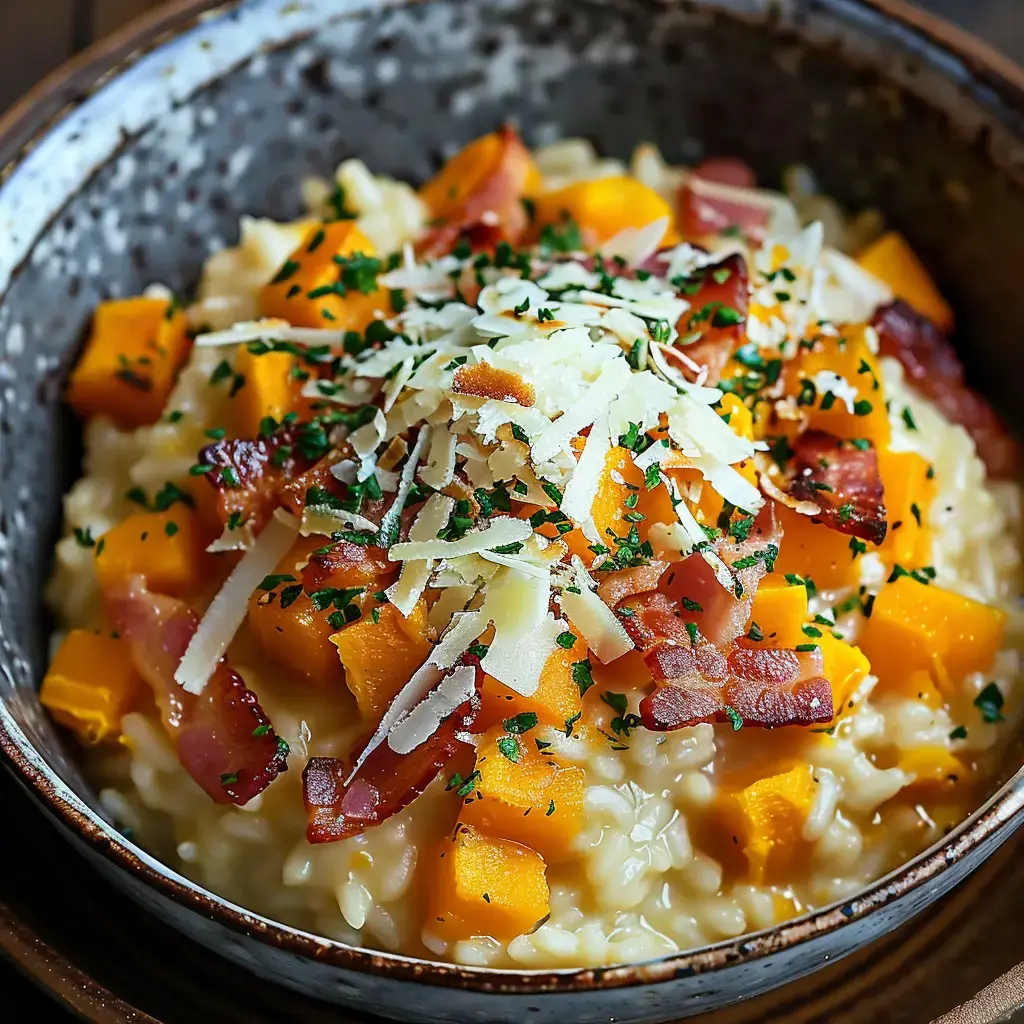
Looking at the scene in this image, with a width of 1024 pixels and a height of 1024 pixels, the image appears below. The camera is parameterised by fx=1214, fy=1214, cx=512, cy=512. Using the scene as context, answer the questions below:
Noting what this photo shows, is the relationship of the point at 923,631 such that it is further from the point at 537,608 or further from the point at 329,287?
the point at 329,287

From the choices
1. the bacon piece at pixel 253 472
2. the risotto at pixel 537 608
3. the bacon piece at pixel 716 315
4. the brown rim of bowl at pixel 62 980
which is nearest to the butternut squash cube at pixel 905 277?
the risotto at pixel 537 608

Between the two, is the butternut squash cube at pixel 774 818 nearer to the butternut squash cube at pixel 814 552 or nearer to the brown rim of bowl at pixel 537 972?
the brown rim of bowl at pixel 537 972

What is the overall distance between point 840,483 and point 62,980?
168 centimetres

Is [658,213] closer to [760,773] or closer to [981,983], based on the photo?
[760,773]

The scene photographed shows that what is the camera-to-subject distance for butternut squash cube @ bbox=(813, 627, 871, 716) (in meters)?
2.25

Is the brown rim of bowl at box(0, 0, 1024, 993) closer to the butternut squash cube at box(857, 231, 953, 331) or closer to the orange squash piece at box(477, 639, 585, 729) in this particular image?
the orange squash piece at box(477, 639, 585, 729)

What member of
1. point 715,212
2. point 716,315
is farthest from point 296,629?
point 715,212

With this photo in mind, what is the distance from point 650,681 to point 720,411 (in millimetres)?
551

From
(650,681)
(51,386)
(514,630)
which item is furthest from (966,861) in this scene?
(51,386)

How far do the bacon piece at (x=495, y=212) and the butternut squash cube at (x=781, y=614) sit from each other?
1.13m

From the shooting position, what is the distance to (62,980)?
2.04m

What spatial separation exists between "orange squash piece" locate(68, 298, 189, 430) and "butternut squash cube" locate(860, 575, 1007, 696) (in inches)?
65.0

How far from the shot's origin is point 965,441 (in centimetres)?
277

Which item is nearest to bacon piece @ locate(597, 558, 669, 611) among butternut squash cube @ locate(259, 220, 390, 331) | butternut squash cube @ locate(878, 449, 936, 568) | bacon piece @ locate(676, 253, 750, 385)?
bacon piece @ locate(676, 253, 750, 385)
